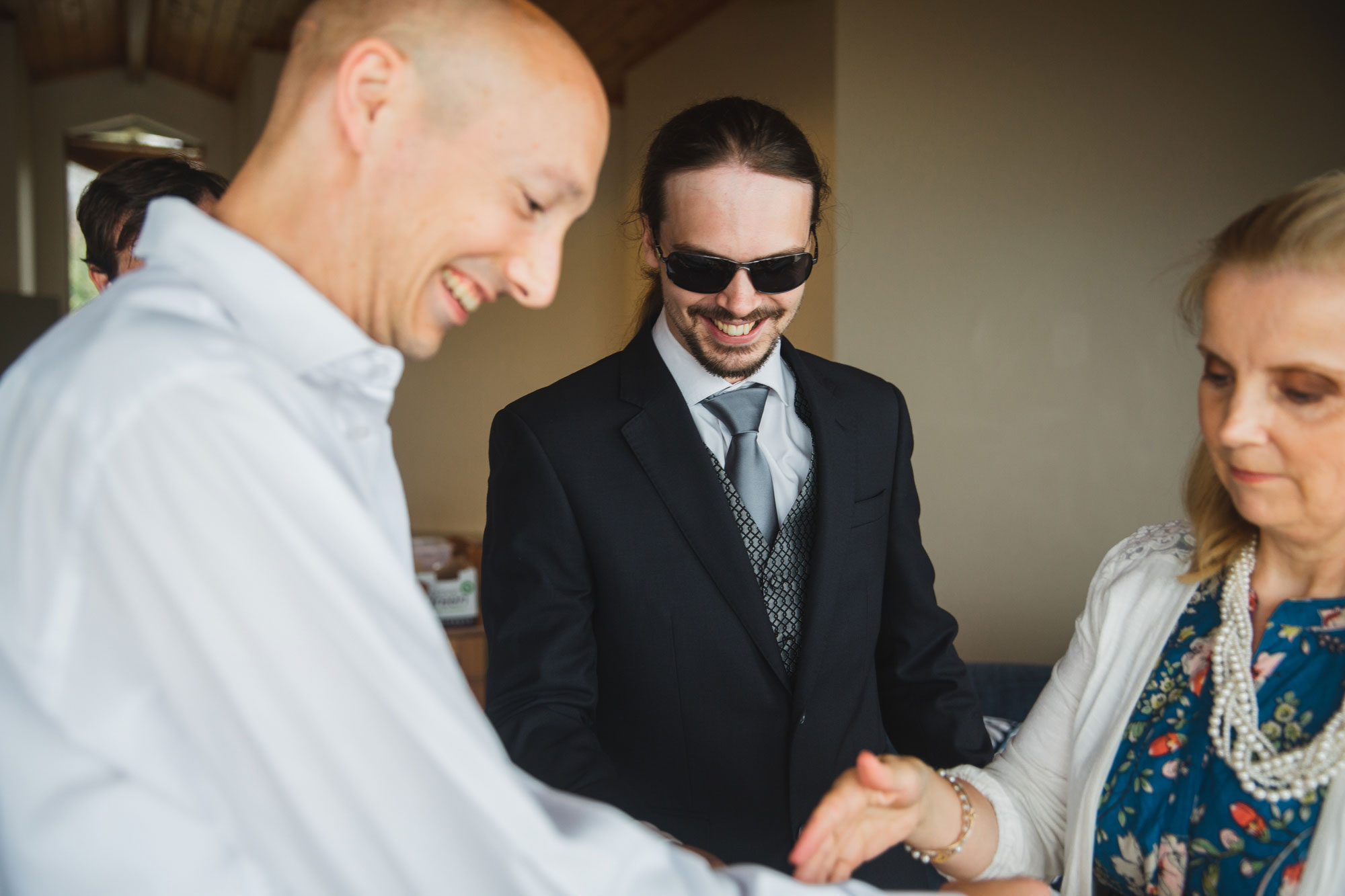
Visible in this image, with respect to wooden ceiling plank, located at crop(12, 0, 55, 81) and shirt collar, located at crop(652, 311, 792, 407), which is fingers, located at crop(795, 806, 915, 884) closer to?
shirt collar, located at crop(652, 311, 792, 407)

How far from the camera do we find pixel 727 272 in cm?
184

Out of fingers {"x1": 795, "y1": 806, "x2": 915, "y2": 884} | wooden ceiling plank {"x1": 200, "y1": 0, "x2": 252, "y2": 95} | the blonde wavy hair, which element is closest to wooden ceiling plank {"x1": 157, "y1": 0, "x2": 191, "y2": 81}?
wooden ceiling plank {"x1": 200, "y1": 0, "x2": 252, "y2": 95}

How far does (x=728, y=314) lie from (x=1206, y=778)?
3.44 ft

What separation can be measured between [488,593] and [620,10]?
475 centimetres

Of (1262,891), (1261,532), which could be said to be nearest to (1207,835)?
(1262,891)

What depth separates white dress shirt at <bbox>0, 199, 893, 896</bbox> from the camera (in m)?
0.68

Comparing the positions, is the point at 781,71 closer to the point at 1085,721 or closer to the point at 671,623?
the point at 671,623

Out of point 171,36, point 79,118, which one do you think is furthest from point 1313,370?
point 79,118

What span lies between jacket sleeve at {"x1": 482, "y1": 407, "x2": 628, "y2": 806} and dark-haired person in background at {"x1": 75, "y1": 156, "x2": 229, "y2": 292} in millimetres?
1094

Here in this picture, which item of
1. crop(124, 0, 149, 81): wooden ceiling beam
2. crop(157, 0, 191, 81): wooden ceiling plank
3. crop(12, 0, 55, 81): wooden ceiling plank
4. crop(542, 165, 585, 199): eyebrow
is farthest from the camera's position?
crop(157, 0, 191, 81): wooden ceiling plank

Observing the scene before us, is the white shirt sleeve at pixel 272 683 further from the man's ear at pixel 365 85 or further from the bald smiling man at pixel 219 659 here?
the man's ear at pixel 365 85

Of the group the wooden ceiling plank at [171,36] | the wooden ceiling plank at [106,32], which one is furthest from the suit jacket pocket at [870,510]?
the wooden ceiling plank at [106,32]

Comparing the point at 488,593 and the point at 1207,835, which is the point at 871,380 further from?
the point at 1207,835

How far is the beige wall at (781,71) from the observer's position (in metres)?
4.48
